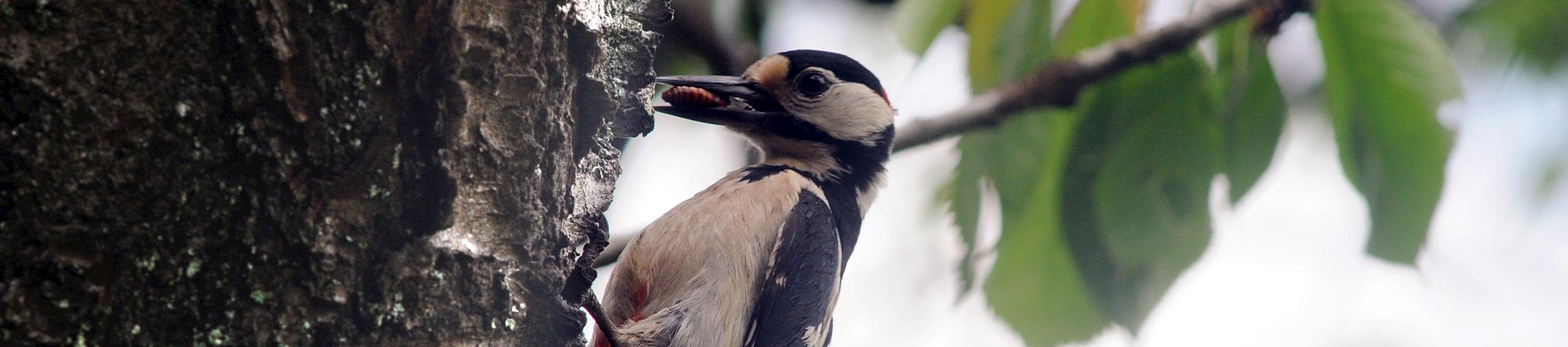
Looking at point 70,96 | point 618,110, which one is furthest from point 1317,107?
point 70,96

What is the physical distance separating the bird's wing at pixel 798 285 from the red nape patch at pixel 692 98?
0.40 metres

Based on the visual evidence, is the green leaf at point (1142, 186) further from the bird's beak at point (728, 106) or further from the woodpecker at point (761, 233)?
the bird's beak at point (728, 106)

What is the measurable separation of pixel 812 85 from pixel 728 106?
283 millimetres

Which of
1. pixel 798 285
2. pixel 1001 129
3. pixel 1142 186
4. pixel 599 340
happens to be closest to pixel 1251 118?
pixel 1142 186

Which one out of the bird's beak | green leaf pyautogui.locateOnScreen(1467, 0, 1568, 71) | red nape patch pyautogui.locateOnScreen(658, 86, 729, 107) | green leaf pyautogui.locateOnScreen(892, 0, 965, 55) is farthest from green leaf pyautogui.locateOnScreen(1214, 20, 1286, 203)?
red nape patch pyautogui.locateOnScreen(658, 86, 729, 107)

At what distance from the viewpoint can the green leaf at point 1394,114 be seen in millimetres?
2850

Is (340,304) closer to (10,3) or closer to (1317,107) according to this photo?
(10,3)

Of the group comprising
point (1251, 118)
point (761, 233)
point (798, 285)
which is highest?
point (761, 233)

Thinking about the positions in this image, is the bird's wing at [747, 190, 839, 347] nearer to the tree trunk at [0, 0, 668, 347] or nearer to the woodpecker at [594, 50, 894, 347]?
the woodpecker at [594, 50, 894, 347]

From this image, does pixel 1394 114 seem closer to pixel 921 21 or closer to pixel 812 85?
pixel 921 21

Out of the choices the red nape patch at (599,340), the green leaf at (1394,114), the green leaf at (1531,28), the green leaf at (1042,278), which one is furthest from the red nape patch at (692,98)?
the green leaf at (1531,28)

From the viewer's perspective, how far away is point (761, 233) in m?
2.70

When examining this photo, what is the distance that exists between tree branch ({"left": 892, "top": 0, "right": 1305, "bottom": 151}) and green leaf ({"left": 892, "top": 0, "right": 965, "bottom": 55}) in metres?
0.23

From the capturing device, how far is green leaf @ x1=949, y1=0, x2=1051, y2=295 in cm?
309
